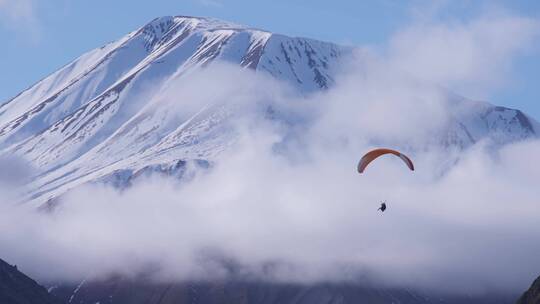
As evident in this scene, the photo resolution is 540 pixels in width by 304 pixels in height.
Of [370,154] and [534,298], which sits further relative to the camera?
[534,298]
